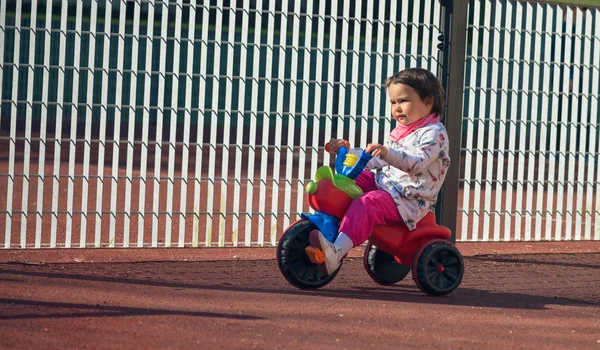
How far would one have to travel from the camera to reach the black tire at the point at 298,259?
5.53 meters

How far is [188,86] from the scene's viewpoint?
271 inches


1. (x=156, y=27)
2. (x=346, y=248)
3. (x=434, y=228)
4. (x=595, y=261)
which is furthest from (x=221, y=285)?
(x=595, y=261)

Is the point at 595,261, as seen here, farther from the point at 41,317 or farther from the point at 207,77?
the point at 41,317

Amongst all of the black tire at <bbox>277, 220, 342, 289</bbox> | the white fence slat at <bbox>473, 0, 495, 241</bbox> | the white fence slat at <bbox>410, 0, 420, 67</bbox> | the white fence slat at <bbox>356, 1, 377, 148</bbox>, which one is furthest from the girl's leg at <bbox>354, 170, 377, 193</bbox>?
the white fence slat at <bbox>473, 0, 495, 241</bbox>

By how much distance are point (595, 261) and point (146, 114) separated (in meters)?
3.34

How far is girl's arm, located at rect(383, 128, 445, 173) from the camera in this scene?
17.9ft

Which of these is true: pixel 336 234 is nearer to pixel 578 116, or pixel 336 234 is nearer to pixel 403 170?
pixel 403 170

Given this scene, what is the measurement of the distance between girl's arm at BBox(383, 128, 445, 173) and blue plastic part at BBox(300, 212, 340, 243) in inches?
17.8

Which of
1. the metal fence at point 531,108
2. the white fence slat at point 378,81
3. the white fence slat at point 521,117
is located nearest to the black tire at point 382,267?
the white fence slat at point 378,81

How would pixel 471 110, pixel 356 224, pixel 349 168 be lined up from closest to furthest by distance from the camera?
1. pixel 356 224
2. pixel 349 168
3. pixel 471 110

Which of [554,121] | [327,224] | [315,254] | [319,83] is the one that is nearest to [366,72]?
[319,83]

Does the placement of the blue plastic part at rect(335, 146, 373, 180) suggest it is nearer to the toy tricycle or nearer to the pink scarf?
the toy tricycle

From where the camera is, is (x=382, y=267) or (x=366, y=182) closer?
(x=366, y=182)

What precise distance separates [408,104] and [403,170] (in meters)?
0.45
